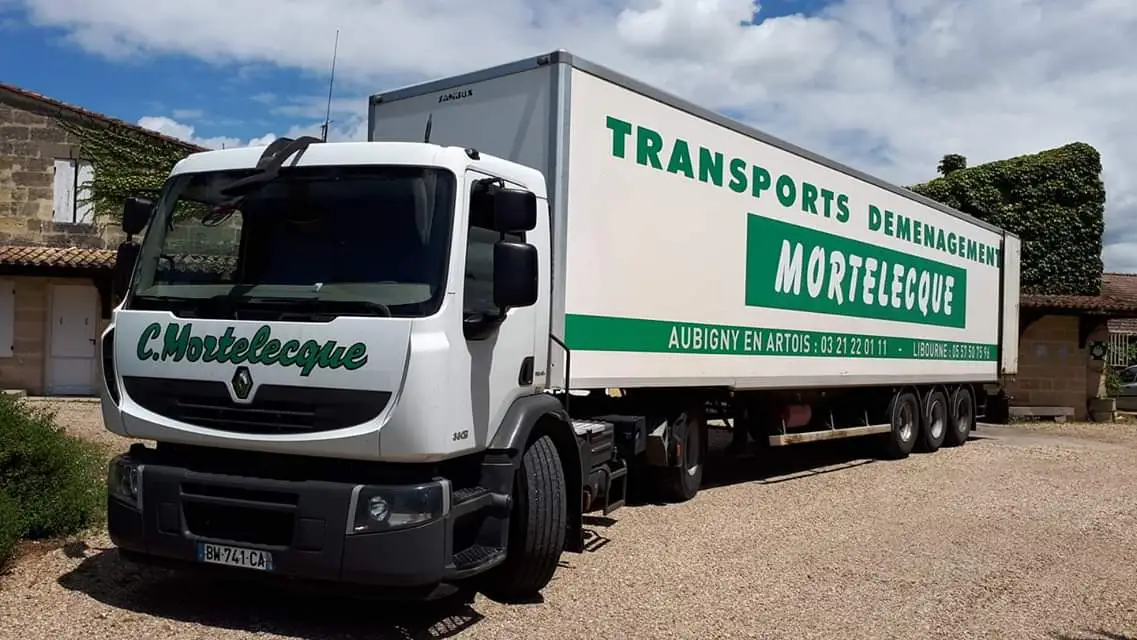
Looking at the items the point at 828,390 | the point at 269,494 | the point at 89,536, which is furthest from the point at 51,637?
the point at 828,390

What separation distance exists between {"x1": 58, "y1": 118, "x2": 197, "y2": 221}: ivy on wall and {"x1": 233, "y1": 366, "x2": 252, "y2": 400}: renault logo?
1478 cm

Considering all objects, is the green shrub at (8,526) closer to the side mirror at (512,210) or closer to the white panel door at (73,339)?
the side mirror at (512,210)

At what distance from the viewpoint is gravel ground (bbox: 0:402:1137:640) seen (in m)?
5.43

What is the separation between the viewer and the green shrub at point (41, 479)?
21.9 ft

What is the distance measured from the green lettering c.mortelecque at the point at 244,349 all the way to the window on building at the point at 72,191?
585 inches

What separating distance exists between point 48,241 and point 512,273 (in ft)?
52.4

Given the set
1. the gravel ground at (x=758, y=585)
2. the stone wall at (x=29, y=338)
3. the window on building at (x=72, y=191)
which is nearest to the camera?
the gravel ground at (x=758, y=585)

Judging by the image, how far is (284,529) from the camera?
500 centimetres

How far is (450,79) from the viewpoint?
753 cm

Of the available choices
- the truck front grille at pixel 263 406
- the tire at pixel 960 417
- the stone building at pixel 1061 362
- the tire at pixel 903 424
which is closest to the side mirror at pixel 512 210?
the truck front grille at pixel 263 406

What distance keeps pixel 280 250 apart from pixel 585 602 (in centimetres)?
269

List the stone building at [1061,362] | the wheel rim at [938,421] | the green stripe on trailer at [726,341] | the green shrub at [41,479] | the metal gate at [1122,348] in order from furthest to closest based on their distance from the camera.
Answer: the metal gate at [1122,348] < the stone building at [1061,362] < the wheel rim at [938,421] < the green stripe on trailer at [726,341] < the green shrub at [41,479]

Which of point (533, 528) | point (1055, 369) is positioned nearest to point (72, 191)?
point (533, 528)

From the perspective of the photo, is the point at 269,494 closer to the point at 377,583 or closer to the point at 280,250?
the point at 377,583
